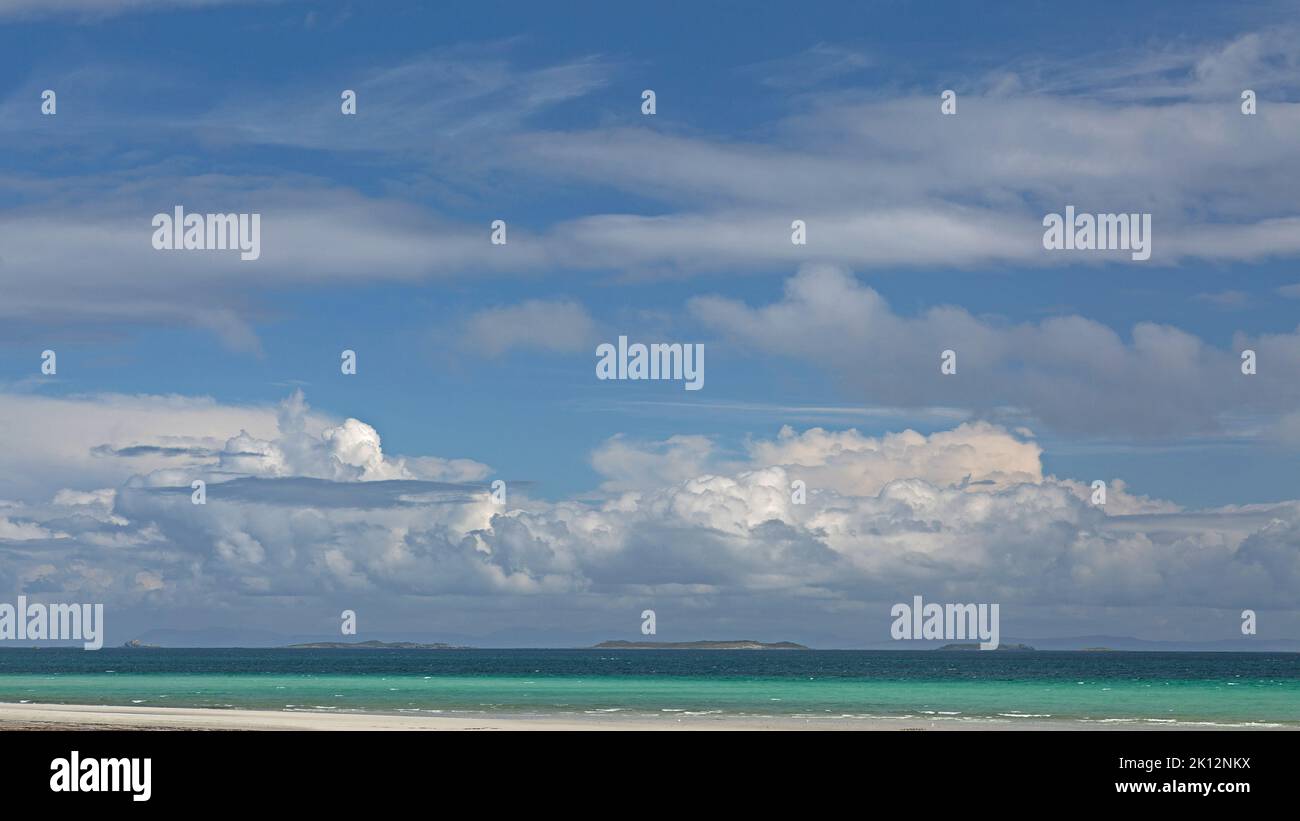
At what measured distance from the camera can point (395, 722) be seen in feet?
173

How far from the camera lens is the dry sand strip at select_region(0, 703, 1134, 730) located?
48844 mm

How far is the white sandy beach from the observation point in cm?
4900

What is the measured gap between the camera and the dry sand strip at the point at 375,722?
4884cm

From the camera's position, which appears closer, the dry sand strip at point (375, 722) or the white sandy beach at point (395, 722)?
the dry sand strip at point (375, 722)

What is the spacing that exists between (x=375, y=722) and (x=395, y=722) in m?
0.81

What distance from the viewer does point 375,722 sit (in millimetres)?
52781

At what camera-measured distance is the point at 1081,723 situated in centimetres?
6059

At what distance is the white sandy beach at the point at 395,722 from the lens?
1929 inches

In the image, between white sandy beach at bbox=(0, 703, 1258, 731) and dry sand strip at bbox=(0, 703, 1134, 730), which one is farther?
white sandy beach at bbox=(0, 703, 1258, 731)
